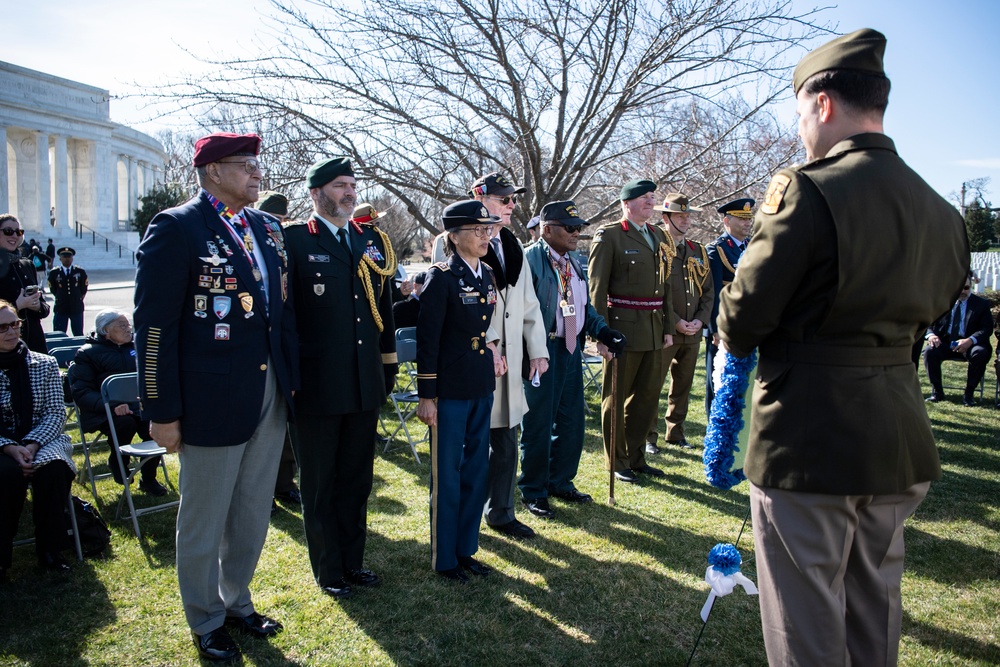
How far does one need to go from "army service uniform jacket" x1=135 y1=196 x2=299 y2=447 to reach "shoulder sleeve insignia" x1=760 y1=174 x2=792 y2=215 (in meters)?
2.24

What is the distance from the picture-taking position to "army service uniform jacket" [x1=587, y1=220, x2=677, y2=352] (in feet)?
20.0

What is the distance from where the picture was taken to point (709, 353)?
718 centimetres

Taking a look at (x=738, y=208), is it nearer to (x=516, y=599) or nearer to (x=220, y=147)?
(x=516, y=599)

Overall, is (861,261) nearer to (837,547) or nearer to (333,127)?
(837,547)

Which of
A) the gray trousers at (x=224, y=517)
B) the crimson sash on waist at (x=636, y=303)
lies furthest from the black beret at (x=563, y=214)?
the gray trousers at (x=224, y=517)

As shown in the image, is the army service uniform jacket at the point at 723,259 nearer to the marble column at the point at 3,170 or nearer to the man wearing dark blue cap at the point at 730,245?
the man wearing dark blue cap at the point at 730,245

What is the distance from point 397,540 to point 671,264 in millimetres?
3580

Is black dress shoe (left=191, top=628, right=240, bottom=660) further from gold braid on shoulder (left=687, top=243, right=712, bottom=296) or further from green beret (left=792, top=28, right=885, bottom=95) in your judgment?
gold braid on shoulder (left=687, top=243, right=712, bottom=296)

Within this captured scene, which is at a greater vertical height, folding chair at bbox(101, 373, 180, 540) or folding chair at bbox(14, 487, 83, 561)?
folding chair at bbox(101, 373, 180, 540)

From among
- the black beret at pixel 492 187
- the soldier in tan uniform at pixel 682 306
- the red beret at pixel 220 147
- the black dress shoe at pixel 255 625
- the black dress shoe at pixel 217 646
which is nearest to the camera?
the red beret at pixel 220 147

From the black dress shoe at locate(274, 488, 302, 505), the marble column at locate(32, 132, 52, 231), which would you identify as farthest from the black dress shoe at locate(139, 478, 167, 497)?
the marble column at locate(32, 132, 52, 231)

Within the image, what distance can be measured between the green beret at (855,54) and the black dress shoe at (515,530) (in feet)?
11.4

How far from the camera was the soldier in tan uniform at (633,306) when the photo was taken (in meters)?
6.12

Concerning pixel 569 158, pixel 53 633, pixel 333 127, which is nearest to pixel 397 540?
pixel 53 633
